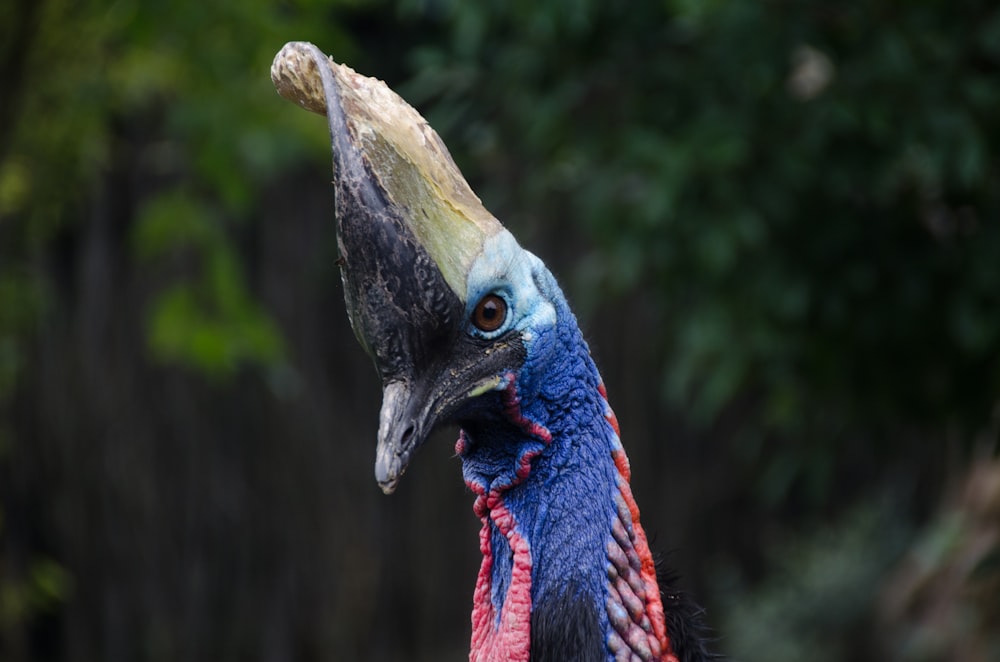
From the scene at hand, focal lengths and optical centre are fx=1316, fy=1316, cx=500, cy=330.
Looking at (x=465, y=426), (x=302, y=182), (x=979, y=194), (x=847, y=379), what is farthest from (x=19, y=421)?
(x=465, y=426)

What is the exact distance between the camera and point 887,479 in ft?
23.7

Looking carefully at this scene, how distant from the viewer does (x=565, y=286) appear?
2307 mm

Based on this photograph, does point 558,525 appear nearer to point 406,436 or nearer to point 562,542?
point 562,542

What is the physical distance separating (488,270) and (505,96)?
210 cm

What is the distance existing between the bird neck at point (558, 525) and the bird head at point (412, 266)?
0.08 meters

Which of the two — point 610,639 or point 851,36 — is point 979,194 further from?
point 610,639

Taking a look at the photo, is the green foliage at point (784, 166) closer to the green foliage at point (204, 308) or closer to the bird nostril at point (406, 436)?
the green foliage at point (204, 308)

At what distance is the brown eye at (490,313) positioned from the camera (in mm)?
1730

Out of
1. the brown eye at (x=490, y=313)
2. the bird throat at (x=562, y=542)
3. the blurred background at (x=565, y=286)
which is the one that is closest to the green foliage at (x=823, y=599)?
the blurred background at (x=565, y=286)

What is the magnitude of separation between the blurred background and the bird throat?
248mm

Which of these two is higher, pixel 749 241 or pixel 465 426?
pixel 749 241

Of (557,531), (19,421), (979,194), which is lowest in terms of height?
(557,531)

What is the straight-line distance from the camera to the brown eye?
1730 millimetres

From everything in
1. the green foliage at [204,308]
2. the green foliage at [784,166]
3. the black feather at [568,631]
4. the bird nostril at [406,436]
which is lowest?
the black feather at [568,631]
